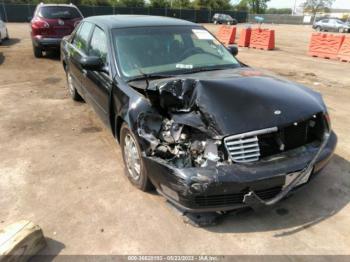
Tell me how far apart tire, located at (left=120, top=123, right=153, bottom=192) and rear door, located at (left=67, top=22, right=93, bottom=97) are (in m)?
2.02

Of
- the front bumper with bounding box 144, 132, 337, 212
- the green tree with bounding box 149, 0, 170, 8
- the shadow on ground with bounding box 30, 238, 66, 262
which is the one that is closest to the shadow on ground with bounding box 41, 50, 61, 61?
the shadow on ground with bounding box 30, 238, 66, 262

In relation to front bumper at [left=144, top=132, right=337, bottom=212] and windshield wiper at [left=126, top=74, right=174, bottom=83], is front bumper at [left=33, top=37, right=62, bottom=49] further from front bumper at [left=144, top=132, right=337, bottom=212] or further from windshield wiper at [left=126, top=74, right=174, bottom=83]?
front bumper at [left=144, top=132, right=337, bottom=212]

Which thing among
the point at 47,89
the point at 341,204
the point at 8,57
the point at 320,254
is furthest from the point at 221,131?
the point at 8,57

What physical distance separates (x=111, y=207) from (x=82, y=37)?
3.30 meters

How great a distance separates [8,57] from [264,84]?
11.1 metres

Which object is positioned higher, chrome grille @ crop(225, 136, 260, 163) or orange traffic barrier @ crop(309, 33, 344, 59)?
chrome grille @ crop(225, 136, 260, 163)

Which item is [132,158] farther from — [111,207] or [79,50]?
[79,50]

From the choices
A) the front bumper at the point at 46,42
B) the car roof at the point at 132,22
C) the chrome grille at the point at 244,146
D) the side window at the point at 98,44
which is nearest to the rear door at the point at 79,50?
the side window at the point at 98,44

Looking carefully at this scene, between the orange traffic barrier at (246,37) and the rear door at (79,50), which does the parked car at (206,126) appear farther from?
the orange traffic barrier at (246,37)

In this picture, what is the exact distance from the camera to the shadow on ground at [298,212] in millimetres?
3092

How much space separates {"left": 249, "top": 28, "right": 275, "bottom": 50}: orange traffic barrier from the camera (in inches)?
629

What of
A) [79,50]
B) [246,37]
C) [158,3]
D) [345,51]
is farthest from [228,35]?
[158,3]

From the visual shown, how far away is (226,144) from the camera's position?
2805 millimetres

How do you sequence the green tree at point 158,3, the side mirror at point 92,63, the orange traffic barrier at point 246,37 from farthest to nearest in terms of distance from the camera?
the green tree at point 158,3 → the orange traffic barrier at point 246,37 → the side mirror at point 92,63
